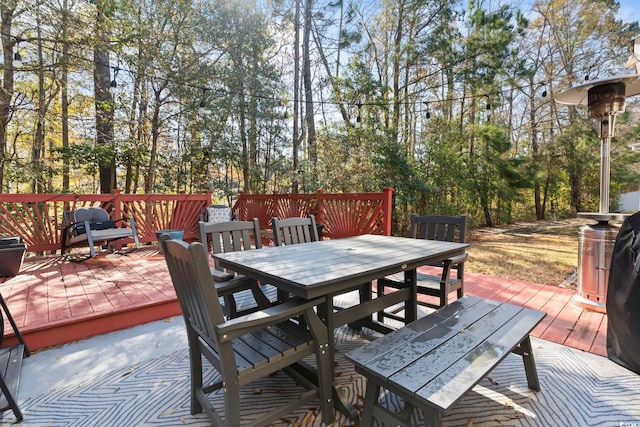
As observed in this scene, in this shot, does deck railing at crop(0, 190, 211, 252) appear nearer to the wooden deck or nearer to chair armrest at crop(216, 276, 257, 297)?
the wooden deck

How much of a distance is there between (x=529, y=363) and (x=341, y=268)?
4.13 ft

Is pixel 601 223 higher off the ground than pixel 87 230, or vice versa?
pixel 601 223

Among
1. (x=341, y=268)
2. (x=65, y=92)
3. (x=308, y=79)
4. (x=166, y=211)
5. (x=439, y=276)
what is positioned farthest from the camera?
(x=308, y=79)

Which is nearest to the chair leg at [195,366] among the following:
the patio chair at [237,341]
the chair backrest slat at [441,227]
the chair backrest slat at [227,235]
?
the patio chair at [237,341]

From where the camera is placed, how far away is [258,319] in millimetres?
1393

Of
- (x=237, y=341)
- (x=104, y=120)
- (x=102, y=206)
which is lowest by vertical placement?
(x=237, y=341)

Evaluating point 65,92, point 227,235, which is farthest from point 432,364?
point 65,92

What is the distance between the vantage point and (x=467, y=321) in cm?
176

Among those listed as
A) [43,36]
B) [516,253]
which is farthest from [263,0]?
[516,253]

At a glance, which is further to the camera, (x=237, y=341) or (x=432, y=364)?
(x=237, y=341)

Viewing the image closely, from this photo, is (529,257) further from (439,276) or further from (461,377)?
(461,377)

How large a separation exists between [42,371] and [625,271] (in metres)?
3.55

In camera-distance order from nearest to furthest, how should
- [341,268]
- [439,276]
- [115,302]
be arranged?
[341,268]
[439,276]
[115,302]

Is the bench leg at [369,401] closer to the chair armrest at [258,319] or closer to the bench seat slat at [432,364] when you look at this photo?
the bench seat slat at [432,364]
